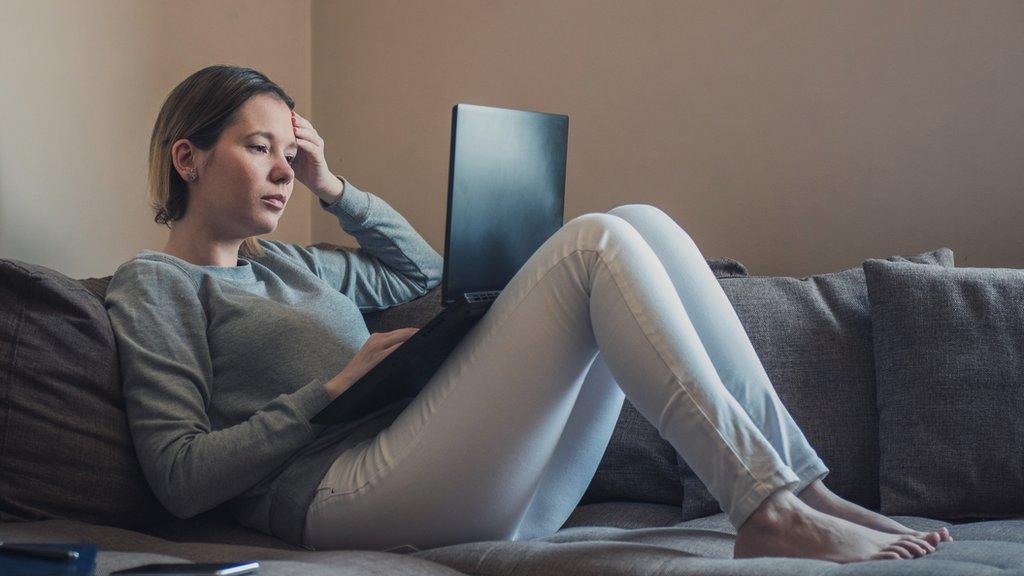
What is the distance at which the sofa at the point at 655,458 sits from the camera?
4.15 ft

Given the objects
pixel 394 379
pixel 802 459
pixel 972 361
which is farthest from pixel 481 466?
pixel 972 361

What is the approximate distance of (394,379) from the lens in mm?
1422

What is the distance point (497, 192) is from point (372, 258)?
2.26 ft

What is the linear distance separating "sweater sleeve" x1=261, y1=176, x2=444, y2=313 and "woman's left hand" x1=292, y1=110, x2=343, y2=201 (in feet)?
0.10

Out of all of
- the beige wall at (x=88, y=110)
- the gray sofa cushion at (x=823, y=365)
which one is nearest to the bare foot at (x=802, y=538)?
the gray sofa cushion at (x=823, y=365)

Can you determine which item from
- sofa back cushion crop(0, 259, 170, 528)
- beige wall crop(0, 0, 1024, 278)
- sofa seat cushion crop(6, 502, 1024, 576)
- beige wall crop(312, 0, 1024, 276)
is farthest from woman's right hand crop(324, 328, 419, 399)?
beige wall crop(312, 0, 1024, 276)

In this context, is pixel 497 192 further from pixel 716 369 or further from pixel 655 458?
pixel 655 458

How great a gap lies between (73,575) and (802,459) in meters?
0.84

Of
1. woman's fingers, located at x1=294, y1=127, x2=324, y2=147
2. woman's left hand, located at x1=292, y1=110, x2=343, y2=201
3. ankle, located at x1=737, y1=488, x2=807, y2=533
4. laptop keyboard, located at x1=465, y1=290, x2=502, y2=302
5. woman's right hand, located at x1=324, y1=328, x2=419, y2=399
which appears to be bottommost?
ankle, located at x1=737, y1=488, x2=807, y2=533

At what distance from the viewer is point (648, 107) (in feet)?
7.63

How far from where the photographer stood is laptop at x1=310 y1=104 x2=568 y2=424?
1.37 metres

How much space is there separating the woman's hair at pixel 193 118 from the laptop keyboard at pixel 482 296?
568 mm

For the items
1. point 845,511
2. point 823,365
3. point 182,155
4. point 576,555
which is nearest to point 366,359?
point 576,555

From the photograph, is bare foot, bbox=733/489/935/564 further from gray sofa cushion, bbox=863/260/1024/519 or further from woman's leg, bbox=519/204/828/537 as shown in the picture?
gray sofa cushion, bbox=863/260/1024/519
